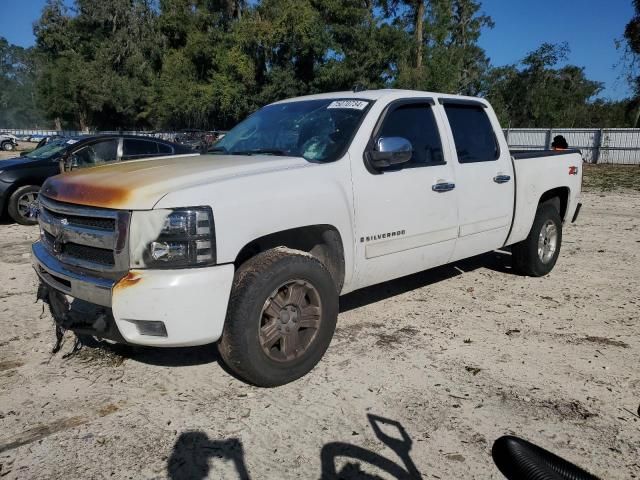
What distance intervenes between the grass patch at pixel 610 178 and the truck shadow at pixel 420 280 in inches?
399

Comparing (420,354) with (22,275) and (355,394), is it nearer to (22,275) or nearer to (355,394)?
(355,394)

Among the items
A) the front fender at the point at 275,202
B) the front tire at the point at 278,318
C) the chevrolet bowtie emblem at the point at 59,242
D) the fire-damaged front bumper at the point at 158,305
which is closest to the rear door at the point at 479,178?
the front fender at the point at 275,202

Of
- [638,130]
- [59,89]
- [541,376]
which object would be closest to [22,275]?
[541,376]

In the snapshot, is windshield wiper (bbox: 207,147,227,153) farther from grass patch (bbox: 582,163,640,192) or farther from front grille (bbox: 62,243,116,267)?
grass patch (bbox: 582,163,640,192)

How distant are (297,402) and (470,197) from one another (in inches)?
96.8

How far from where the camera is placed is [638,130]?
2488cm

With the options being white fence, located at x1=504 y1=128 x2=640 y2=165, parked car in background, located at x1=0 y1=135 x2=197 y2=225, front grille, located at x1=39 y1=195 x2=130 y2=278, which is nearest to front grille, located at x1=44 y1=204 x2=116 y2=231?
front grille, located at x1=39 y1=195 x2=130 y2=278

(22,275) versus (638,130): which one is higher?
(638,130)

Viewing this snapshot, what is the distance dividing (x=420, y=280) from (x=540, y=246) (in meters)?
1.42

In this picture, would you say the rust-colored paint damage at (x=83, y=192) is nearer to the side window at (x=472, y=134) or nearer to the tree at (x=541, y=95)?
the side window at (x=472, y=134)

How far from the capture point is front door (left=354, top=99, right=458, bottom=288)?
3842mm

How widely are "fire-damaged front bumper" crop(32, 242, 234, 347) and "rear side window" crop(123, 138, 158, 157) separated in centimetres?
708

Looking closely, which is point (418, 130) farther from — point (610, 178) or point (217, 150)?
point (610, 178)

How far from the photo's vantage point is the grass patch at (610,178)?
52.4ft
